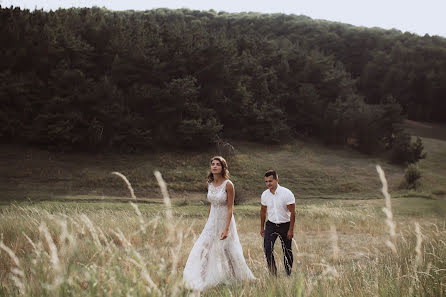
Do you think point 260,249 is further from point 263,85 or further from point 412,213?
point 263,85

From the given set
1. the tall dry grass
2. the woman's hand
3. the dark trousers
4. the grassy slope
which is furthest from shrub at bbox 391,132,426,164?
the woman's hand

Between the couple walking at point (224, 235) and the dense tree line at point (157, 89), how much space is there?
3331cm

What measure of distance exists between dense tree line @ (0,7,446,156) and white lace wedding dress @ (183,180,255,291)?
109 feet

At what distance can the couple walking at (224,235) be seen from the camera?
235 inches

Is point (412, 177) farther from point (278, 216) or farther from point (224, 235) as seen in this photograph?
point (224, 235)

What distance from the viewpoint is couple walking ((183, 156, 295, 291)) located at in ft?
Result: 19.6

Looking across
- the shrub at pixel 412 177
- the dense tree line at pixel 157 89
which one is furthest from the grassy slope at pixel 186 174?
the dense tree line at pixel 157 89

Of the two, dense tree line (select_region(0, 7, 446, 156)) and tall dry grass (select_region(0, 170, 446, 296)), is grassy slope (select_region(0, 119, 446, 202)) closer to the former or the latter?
dense tree line (select_region(0, 7, 446, 156))

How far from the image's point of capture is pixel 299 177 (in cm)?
3747

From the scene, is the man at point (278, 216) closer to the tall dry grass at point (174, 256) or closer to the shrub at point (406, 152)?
the tall dry grass at point (174, 256)

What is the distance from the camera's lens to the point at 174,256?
2.22 m

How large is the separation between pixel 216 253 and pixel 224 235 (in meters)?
0.31

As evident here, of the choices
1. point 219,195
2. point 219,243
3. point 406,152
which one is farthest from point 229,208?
point 406,152

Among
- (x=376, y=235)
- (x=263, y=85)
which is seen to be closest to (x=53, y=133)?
(x=263, y=85)
